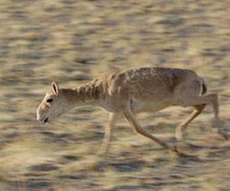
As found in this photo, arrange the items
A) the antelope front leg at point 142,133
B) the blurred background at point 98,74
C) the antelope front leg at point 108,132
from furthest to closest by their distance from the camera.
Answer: the antelope front leg at point 108,132 < the antelope front leg at point 142,133 < the blurred background at point 98,74

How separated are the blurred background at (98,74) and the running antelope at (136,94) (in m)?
0.40

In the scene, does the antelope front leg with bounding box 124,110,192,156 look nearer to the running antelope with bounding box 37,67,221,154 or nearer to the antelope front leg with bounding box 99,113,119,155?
the running antelope with bounding box 37,67,221,154

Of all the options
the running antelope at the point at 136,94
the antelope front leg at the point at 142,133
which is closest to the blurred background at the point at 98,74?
the antelope front leg at the point at 142,133

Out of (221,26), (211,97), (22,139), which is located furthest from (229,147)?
(221,26)

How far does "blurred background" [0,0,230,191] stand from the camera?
10.3m

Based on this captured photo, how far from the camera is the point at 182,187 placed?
9.85m

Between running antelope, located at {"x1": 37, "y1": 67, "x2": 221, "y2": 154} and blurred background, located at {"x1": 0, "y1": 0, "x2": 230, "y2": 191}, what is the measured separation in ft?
1.32

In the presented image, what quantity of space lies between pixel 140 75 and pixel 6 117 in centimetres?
248

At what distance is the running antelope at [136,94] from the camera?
11.1m

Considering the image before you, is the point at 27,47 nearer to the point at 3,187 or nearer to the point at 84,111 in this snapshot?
the point at 84,111

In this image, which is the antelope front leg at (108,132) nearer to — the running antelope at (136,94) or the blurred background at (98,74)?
the running antelope at (136,94)

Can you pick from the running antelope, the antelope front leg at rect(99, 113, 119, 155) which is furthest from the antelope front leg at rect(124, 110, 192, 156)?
the antelope front leg at rect(99, 113, 119, 155)

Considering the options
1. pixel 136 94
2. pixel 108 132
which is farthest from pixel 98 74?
pixel 136 94

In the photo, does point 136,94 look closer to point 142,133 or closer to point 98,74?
point 142,133
